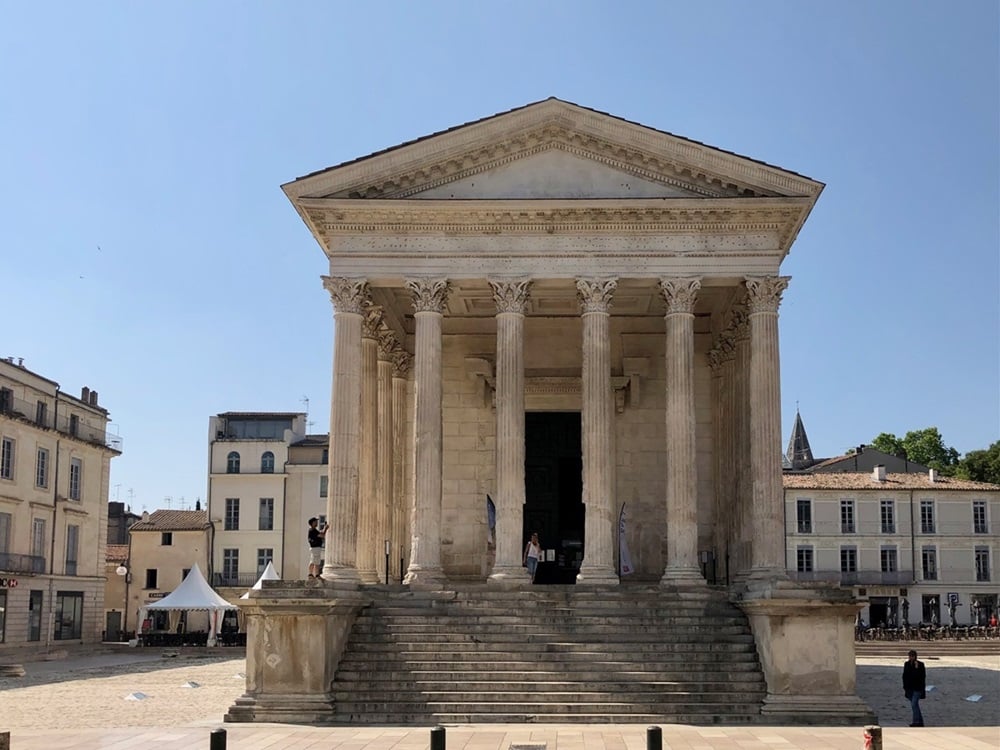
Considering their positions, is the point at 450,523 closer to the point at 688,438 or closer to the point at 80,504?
the point at 688,438

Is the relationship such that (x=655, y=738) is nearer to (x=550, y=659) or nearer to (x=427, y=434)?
(x=550, y=659)

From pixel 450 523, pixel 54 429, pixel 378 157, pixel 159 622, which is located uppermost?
pixel 378 157

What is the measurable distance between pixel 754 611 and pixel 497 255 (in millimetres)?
9915

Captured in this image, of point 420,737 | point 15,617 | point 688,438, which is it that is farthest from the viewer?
point 15,617

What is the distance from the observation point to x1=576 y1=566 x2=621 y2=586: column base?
25.6 metres

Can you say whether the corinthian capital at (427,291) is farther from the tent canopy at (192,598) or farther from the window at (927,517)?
the window at (927,517)

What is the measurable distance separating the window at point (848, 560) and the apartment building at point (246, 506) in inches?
1313

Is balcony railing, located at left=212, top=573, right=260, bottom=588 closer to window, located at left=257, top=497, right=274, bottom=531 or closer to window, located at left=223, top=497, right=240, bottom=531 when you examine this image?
window, located at left=257, top=497, right=274, bottom=531

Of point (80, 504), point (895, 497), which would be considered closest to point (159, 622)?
point (80, 504)

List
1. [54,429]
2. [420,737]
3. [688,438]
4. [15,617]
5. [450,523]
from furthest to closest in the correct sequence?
[54,429]
[15,617]
[450,523]
[688,438]
[420,737]

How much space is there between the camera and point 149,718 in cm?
2245

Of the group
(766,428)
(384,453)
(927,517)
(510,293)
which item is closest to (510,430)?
(510,293)

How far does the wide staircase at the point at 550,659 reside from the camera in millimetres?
21031

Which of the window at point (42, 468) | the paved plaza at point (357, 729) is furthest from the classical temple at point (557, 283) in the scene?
the window at point (42, 468)
